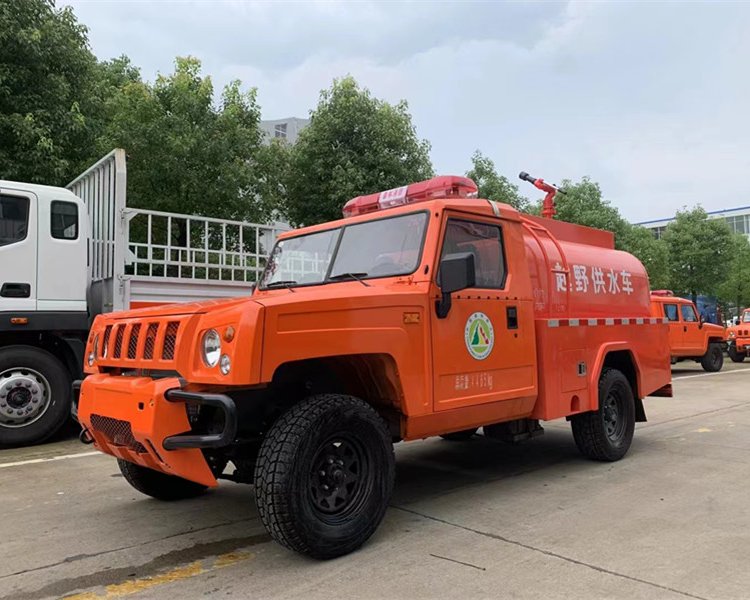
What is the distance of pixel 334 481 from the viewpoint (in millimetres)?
3693

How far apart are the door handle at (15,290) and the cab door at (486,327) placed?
493cm

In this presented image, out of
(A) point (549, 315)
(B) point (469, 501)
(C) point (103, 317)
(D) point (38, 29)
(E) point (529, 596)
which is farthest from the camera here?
(D) point (38, 29)

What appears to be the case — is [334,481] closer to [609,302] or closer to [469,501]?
[469,501]

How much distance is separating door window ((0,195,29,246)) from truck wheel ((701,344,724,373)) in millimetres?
17565

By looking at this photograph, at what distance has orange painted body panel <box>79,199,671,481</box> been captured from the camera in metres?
3.41

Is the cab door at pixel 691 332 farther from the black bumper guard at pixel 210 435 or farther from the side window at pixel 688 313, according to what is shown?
the black bumper guard at pixel 210 435

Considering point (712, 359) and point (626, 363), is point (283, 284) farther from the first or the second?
point (712, 359)

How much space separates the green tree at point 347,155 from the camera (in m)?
15.0

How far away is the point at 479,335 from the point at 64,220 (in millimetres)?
5140

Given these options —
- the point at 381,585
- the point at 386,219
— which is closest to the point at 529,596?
the point at 381,585

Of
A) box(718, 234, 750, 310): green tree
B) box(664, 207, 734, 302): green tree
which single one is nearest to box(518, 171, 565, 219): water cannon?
box(664, 207, 734, 302): green tree

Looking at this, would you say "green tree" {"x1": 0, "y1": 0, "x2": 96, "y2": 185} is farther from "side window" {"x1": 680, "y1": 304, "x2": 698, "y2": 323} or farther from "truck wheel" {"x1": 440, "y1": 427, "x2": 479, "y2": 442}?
"side window" {"x1": 680, "y1": 304, "x2": 698, "y2": 323}

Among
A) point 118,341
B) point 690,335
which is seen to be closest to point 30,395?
point 118,341

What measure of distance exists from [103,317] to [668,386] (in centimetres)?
600
